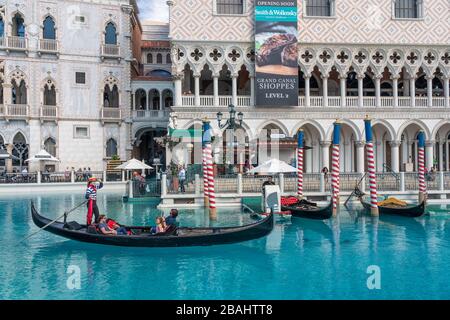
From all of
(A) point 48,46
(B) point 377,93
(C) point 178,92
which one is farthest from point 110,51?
(B) point 377,93

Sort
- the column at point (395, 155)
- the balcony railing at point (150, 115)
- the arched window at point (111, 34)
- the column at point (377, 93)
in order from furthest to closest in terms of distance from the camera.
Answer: the balcony railing at point (150, 115)
the arched window at point (111, 34)
the column at point (377, 93)
the column at point (395, 155)

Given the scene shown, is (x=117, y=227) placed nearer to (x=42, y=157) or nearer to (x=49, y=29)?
(x=42, y=157)

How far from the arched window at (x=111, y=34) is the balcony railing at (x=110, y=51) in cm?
41

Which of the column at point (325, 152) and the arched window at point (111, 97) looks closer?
the column at point (325, 152)

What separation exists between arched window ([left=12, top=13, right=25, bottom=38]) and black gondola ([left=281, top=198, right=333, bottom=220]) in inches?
747

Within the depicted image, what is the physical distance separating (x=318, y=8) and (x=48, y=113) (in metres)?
15.8

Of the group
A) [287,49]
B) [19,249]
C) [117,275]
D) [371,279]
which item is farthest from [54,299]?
[287,49]

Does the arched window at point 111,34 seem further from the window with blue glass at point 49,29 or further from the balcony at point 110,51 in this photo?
the window with blue glass at point 49,29

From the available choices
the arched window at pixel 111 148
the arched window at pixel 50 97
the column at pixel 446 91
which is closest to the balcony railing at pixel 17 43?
the arched window at pixel 50 97

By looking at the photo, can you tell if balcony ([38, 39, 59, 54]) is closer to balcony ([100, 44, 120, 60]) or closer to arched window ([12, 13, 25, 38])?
arched window ([12, 13, 25, 38])

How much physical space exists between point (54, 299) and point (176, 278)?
1873 millimetres

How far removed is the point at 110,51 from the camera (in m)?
23.5

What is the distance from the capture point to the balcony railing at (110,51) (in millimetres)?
23297

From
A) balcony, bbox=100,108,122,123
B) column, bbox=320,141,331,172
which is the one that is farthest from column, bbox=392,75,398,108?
balcony, bbox=100,108,122,123
